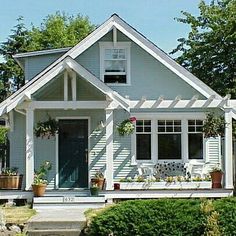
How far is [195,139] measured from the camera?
17.4 meters

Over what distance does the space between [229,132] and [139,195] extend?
3.17 m

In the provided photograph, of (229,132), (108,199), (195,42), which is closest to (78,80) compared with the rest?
(108,199)

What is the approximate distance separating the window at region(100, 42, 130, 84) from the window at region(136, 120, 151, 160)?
1.47 meters

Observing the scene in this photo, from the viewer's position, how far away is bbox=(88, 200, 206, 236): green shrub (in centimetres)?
947

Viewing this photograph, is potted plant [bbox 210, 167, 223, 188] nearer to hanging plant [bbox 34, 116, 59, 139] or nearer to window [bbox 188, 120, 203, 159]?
window [bbox 188, 120, 203, 159]

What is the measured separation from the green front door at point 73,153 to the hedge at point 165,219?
7019mm

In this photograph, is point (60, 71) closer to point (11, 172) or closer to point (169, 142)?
point (11, 172)

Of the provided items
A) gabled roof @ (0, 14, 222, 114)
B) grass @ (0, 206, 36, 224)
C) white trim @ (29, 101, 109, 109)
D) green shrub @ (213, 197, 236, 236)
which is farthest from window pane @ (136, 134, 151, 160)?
green shrub @ (213, 197, 236, 236)

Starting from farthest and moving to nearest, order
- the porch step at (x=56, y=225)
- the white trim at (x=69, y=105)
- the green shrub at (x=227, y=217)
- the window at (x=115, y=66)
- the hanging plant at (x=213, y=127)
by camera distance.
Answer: the window at (x=115, y=66)
the hanging plant at (x=213, y=127)
the white trim at (x=69, y=105)
the porch step at (x=56, y=225)
the green shrub at (x=227, y=217)

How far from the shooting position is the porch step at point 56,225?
11.1 m

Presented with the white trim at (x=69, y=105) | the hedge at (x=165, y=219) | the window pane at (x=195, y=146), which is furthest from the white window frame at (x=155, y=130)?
the hedge at (x=165, y=219)

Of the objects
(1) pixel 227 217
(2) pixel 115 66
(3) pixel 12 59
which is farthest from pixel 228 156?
(3) pixel 12 59

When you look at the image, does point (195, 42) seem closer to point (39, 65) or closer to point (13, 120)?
point (39, 65)

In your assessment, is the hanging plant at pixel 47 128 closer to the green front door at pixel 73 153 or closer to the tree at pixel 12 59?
the green front door at pixel 73 153
